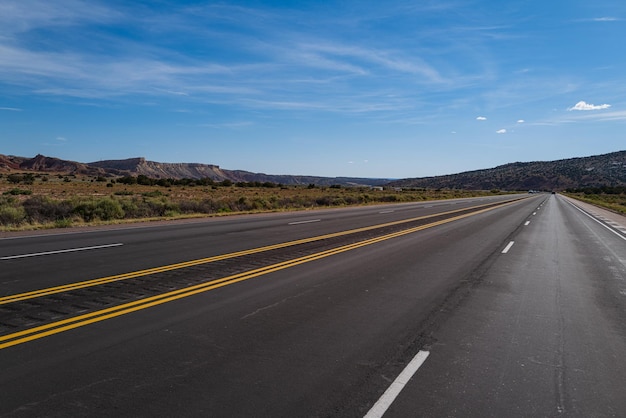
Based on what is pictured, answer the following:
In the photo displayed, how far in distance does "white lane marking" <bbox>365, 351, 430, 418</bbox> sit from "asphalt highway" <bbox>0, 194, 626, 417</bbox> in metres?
0.02

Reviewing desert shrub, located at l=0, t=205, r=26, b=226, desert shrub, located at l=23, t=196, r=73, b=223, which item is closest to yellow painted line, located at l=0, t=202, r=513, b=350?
desert shrub, located at l=0, t=205, r=26, b=226

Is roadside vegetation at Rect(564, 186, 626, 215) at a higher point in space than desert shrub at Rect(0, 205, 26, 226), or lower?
lower

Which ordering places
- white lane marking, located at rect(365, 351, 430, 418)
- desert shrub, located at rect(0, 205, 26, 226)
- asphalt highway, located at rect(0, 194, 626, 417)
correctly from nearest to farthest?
white lane marking, located at rect(365, 351, 430, 418) → asphalt highway, located at rect(0, 194, 626, 417) → desert shrub, located at rect(0, 205, 26, 226)

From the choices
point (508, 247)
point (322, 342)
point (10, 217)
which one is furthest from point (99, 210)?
point (322, 342)

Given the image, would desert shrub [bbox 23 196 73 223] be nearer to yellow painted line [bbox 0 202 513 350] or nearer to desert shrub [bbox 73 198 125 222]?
desert shrub [bbox 73 198 125 222]

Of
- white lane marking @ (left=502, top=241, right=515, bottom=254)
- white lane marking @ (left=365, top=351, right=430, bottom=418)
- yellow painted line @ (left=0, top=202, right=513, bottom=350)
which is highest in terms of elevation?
yellow painted line @ (left=0, top=202, right=513, bottom=350)

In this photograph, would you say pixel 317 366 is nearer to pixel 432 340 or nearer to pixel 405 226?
pixel 432 340

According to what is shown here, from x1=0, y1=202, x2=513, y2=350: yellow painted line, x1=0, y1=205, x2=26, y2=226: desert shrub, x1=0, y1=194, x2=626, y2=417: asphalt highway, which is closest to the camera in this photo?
x1=0, y1=194, x2=626, y2=417: asphalt highway

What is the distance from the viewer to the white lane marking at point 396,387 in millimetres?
3850

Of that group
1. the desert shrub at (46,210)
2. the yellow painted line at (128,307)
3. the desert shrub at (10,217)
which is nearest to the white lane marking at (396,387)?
the yellow painted line at (128,307)

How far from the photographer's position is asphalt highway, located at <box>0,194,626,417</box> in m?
4.02

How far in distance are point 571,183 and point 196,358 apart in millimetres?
213265

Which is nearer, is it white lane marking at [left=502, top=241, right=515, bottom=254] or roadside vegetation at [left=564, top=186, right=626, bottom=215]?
white lane marking at [left=502, top=241, right=515, bottom=254]

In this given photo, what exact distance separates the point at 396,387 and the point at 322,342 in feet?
4.32
